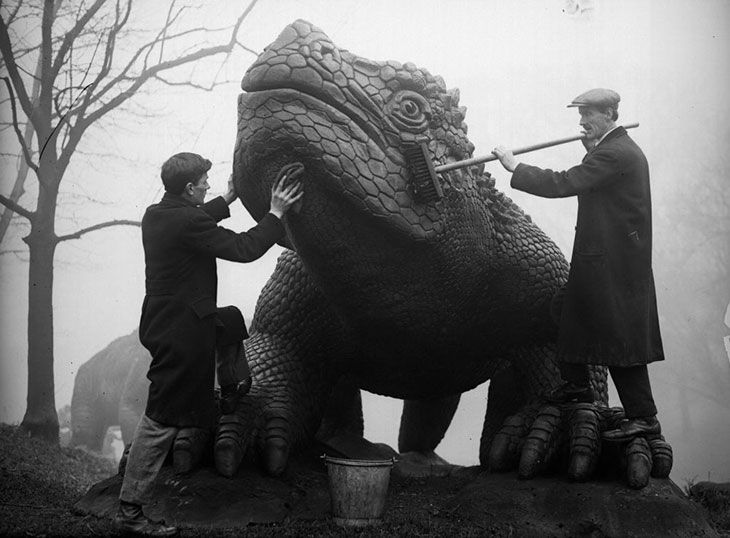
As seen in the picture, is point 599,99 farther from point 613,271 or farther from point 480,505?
point 480,505

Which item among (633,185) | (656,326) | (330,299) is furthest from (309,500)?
(633,185)

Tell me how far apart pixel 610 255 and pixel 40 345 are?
13.8ft

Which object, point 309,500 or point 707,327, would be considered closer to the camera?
point 309,500

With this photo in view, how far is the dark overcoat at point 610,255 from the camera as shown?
3.00 m

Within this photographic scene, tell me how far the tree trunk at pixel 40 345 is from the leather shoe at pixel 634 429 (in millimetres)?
4129

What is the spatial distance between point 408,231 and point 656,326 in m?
1.00

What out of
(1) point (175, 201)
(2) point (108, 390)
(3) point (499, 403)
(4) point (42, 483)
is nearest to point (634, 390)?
(3) point (499, 403)

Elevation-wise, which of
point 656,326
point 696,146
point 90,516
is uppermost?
point 696,146

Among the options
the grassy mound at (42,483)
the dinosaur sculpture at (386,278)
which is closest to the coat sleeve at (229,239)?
the dinosaur sculpture at (386,278)

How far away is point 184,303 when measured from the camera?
9.43 feet

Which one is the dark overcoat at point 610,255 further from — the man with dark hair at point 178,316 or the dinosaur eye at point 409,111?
the man with dark hair at point 178,316

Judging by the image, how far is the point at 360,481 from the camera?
2990 mm

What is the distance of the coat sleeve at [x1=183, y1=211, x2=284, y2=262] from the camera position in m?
2.88

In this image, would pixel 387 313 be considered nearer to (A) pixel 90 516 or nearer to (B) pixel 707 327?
(A) pixel 90 516
